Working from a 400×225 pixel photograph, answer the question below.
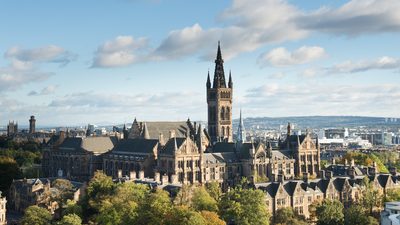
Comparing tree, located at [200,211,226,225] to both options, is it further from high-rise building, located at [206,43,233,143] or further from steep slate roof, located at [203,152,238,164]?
high-rise building, located at [206,43,233,143]

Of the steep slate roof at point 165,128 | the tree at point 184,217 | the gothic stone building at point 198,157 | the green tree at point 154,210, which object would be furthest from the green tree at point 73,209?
the steep slate roof at point 165,128

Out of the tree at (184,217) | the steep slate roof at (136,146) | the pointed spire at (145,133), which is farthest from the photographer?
the pointed spire at (145,133)

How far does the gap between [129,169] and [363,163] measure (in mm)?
80219

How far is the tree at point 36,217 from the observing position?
340 feet

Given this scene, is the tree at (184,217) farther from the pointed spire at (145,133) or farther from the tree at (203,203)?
the pointed spire at (145,133)

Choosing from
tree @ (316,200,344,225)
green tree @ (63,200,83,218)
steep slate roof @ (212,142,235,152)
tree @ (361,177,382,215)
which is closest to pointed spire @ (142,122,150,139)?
steep slate roof @ (212,142,235,152)

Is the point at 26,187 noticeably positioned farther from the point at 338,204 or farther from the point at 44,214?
the point at 338,204

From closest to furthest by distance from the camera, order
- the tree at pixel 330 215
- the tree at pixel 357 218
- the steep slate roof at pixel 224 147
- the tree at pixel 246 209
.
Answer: the tree at pixel 246 209 < the tree at pixel 357 218 < the tree at pixel 330 215 < the steep slate roof at pixel 224 147

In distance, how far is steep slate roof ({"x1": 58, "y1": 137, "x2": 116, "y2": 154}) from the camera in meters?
164

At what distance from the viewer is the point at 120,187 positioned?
103 metres

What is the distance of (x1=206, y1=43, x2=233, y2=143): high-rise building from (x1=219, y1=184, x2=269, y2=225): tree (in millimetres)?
90924

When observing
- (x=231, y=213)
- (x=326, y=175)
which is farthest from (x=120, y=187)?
(x=326, y=175)

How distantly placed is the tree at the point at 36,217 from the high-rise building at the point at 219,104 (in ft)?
296

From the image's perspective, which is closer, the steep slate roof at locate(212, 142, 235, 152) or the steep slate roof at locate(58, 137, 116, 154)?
the steep slate roof at locate(212, 142, 235, 152)
